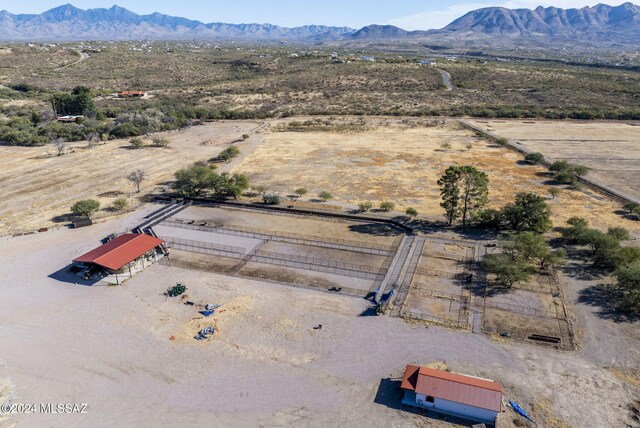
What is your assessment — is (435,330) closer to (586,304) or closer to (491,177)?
(586,304)

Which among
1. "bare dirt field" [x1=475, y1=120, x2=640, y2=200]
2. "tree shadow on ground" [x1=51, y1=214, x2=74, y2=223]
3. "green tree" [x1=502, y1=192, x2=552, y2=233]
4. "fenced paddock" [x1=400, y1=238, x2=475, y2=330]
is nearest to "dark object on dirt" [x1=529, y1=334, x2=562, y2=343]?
"fenced paddock" [x1=400, y1=238, x2=475, y2=330]

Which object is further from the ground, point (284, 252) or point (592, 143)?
point (592, 143)

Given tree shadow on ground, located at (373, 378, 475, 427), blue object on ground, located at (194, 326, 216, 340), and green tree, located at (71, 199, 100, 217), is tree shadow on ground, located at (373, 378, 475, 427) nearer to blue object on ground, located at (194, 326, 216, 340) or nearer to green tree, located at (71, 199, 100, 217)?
blue object on ground, located at (194, 326, 216, 340)

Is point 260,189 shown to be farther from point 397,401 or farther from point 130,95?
point 130,95

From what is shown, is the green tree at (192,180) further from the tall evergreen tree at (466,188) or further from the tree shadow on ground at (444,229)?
the tall evergreen tree at (466,188)

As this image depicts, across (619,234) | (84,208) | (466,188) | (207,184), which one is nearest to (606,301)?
(619,234)

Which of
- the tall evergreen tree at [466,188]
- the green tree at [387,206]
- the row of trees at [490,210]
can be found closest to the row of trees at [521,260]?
the row of trees at [490,210]
